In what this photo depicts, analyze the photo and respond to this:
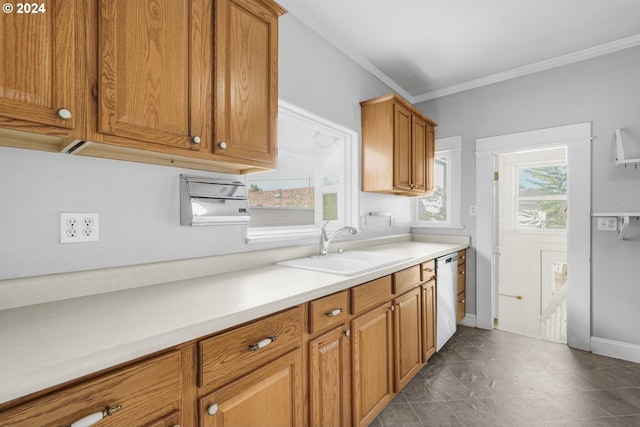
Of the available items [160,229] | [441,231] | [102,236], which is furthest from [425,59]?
[102,236]

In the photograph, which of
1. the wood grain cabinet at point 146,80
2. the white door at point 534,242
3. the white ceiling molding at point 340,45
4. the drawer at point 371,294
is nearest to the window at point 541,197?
the white door at point 534,242

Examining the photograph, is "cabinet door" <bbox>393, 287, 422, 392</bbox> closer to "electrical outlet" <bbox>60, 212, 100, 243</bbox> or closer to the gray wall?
"electrical outlet" <bbox>60, 212, 100, 243</bbox>

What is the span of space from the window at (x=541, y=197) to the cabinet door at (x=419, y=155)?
2073 millimetres

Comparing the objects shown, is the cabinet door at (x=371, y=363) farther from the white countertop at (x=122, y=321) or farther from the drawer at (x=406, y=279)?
the white countertop at (x=122, y=321)

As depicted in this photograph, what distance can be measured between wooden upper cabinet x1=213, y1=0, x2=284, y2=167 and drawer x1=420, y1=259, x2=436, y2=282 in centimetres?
145

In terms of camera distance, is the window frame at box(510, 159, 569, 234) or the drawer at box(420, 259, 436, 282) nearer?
the drawer at box(420, 259, 436, 282)

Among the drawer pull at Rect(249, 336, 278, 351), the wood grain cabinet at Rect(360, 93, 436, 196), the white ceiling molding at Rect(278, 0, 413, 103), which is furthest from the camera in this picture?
the wood grain cabinet at Rect(360, 93, 436, 196)

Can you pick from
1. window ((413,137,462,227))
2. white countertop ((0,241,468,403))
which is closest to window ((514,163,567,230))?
window ((413,137,462,227))

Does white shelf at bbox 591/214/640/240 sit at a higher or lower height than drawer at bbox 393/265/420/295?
higher

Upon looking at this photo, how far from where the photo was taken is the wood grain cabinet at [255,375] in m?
0.92

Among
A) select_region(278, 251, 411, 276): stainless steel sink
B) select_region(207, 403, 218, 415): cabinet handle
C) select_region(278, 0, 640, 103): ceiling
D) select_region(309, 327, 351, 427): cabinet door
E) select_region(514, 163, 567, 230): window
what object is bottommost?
select_region(309, 327, 351, 427): cabinet door

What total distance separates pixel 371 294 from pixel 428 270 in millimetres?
892

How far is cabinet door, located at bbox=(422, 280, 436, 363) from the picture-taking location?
229 centimetres

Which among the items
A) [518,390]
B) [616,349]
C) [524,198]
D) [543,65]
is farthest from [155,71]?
[524,198]
